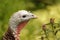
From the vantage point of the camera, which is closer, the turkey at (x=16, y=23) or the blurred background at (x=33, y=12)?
the turkey at (x=16, y=23)

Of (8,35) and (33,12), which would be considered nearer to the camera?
(8,35)

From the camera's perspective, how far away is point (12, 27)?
2.53m

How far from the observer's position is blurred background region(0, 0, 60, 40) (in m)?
4.57

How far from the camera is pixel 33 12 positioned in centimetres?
563

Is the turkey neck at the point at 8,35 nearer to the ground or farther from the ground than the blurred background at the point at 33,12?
nearer to the ground

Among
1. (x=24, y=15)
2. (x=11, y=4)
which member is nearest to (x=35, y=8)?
(x=11, y=4)

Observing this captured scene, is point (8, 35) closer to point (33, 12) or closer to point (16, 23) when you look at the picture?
point (16, 23)

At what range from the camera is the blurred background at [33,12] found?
4566 mm

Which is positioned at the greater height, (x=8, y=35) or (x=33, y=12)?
(x=33, y=12)

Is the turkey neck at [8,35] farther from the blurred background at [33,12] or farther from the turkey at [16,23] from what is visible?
the blurred background at [33,12]

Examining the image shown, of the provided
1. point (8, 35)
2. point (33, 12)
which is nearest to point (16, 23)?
point (8, 35)

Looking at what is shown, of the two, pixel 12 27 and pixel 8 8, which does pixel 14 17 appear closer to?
pixel 12 27

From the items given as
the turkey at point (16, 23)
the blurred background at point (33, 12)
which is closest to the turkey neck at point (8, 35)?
the turkey at point (16, 23)

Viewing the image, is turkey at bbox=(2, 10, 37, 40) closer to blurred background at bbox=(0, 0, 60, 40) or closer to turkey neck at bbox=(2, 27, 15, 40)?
turkey neck at bbox=(2, 27, 15, 40)
